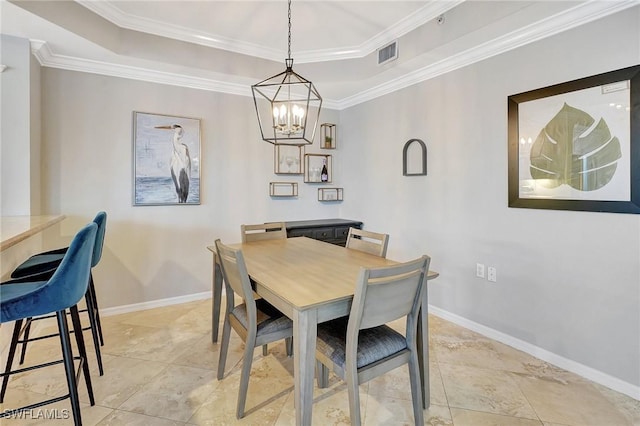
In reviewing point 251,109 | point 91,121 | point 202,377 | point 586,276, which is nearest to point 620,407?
point 586,276

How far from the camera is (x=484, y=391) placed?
1.94 metres

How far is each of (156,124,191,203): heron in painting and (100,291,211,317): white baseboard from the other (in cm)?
105

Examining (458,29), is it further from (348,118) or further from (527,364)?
(527,364)

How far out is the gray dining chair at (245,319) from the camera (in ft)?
5.28

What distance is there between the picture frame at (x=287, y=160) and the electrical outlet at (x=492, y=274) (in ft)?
7.79

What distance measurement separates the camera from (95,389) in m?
1.93

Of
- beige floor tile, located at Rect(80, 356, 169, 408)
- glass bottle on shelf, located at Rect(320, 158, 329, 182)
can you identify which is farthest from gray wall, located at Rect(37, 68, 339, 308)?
beige floor tile, located at Rect(80, 356, 169, 408)

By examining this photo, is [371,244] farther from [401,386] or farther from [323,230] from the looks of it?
[323,230]

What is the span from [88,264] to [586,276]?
2.96 m

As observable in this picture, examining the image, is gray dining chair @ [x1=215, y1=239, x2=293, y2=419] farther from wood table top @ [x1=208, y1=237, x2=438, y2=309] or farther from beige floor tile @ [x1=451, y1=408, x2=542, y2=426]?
beige floor tile @ [x1=451, y1=408, x2=542, y2=426]

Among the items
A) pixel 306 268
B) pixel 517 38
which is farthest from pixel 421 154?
pixel 306 268

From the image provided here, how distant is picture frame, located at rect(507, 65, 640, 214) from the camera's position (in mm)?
1868

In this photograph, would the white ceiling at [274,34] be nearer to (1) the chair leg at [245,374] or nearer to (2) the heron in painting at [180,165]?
(2) the heron in painting at [180,165]

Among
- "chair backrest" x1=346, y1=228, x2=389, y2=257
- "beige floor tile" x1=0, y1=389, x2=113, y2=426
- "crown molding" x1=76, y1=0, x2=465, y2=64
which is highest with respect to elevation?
"crown molding" x1=76, y1=0, x2=465, y2=64
